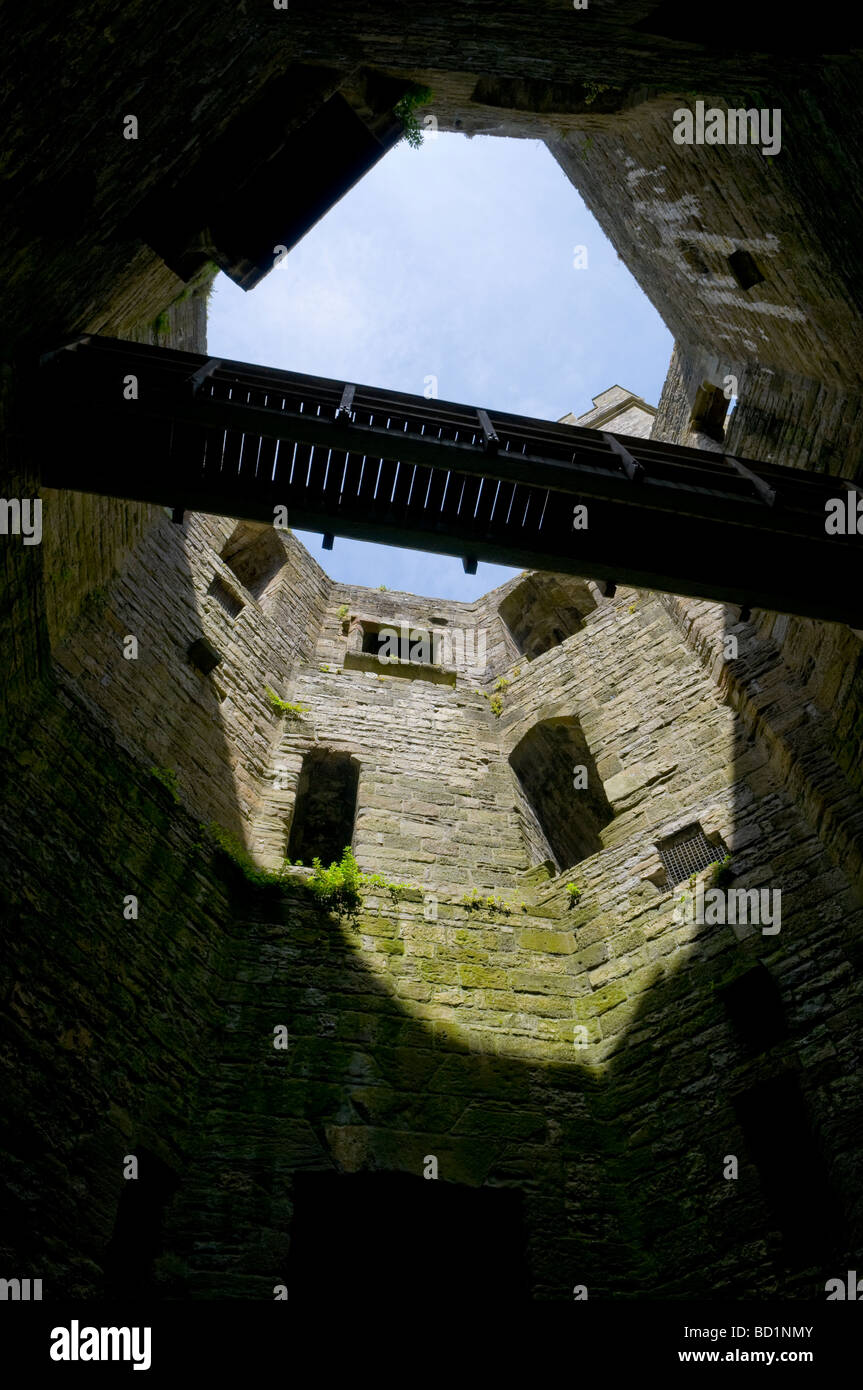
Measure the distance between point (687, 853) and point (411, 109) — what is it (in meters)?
7.14

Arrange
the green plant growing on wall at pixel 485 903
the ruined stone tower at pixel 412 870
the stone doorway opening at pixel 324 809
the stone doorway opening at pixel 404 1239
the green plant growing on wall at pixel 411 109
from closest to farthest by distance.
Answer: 1. the ruined stone tower at pixel 412 870
2. the stone doorway opening at pixel 404 1239
3. the green plant growing on wall at pixel 411 109
4. the green plant growing on wall at pixel 485 903
5. the stone doorway opening at pixel 324 809

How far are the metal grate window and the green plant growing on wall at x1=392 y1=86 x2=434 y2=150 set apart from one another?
684 cm

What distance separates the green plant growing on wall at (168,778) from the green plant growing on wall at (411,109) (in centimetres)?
603

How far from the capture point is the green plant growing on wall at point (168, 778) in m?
7.73

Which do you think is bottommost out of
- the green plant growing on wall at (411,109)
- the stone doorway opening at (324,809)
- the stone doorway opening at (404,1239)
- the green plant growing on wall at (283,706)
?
the stone doorway opening at (404,1239)

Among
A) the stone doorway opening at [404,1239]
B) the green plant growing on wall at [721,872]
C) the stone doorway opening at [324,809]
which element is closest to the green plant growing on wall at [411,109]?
the stone doorway opening at [324,809]

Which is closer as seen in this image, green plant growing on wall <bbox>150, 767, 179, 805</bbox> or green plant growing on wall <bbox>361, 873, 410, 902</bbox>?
green plant growing on wall <bbox>150, 767, 179, 805</bbox>

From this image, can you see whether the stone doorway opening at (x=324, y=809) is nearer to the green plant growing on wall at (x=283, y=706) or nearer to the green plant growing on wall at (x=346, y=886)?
the green plant growing on wall at (x=283, y=706)

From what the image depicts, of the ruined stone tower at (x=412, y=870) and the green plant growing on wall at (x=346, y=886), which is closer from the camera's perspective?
the ruined stone tower at (x=412, y=870)

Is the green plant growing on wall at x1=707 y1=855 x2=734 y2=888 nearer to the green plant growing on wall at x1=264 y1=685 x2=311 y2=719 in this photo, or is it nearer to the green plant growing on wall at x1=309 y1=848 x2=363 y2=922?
the green plant growing on wall at x1=309 y1=848 x2=363 y2=922

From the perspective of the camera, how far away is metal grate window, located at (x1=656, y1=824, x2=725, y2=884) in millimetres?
8289

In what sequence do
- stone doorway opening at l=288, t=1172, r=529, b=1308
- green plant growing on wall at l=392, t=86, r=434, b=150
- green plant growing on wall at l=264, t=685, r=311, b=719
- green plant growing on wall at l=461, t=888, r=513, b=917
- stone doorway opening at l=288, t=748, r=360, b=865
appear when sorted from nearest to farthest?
1. stone doorway opening at l=288, t=1172, r=529, b=1308
2. green plant growing on wall at l=392, t=86, r=434, b=150
3. green plant growing on wall at l=461, t=888, r=513, b=917
4. green plant growing on wall at l=264, t=685, r=311, b=719
5. stone doorway opening at l=288, t=748, r=360, b=865

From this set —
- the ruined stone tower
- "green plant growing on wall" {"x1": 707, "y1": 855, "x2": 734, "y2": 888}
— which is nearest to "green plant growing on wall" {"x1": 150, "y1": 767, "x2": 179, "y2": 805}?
the ruined stone tower

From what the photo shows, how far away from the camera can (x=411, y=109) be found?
304 inches
